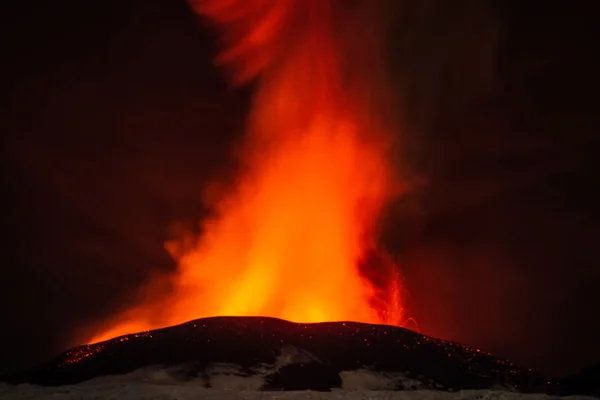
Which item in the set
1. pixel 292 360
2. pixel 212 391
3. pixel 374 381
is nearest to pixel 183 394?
pixel 212 391

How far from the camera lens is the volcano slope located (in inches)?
1412

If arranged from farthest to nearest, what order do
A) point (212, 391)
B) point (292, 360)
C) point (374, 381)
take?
point (292, 360) < point (374, 381) < point (212, 391)

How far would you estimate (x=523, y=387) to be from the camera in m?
37.9

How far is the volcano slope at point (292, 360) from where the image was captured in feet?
118

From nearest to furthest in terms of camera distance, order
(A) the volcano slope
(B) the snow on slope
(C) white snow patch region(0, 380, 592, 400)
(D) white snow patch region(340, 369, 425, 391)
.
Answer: (C) white snow patch region(0, 380, 592, 400), (B) the snow on slope, (D) white snow patch region(340, 369, 425, 391), (A) the volcano slope

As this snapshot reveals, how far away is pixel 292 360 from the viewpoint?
3847 cm

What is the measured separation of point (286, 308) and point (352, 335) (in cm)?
1439

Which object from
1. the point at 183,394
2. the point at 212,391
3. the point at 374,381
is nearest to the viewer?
the point at 183,394

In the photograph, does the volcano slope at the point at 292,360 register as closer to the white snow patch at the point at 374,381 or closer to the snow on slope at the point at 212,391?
the white snow patch at the point at 374,381

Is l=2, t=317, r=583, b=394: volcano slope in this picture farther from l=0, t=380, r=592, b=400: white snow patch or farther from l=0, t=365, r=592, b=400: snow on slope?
l=0, t=380, r=592, b=400: white snow patch

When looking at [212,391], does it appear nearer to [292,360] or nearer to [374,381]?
[292,360]

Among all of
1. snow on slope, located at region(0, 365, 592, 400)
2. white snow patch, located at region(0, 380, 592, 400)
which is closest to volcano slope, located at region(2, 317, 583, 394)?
snow on slope, located at region(0, 365, 592, 400)

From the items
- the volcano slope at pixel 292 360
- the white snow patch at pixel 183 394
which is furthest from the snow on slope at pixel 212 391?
the volcano slope at pixel 292 360

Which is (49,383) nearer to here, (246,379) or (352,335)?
(246,379)
